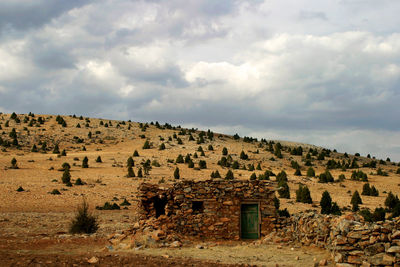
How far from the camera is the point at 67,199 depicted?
31781mm

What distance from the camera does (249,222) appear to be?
18172mm

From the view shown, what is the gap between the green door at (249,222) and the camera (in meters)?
18.1

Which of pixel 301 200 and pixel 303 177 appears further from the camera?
pixel 303 177

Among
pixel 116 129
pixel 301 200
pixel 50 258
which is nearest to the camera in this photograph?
pixel 50 258

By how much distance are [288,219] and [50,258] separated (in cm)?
1092

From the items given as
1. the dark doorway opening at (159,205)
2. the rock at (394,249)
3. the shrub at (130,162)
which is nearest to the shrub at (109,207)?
the dark doorway opening at (159,205)

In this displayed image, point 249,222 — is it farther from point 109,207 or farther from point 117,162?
point 117,162

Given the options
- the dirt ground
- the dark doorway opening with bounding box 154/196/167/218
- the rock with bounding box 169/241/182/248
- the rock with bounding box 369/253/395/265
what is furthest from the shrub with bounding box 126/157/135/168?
the rock with bounding box 369/253/395/265

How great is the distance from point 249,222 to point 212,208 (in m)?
1.97

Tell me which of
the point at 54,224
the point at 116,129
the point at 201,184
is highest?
the point at 116,129

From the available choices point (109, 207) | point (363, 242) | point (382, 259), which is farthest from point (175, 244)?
point (109, 207)

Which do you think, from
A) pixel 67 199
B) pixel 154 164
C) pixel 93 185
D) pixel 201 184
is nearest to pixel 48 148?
pixel 154 164

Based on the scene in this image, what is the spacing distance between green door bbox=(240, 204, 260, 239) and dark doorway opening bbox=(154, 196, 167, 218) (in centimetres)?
378

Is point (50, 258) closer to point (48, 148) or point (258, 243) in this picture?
point (258, 243)
